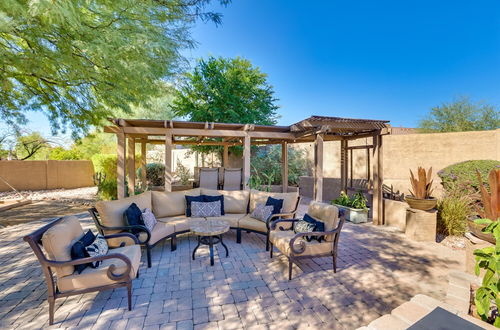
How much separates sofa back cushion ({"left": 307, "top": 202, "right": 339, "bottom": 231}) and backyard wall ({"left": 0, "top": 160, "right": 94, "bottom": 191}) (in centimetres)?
1432

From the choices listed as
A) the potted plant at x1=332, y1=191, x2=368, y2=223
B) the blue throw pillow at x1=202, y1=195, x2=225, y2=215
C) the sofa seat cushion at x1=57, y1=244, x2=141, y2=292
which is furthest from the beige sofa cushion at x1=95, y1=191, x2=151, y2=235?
the potted plant at x1=332, y1=191, x2=368, y2=223

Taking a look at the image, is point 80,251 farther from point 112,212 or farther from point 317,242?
point 317,242

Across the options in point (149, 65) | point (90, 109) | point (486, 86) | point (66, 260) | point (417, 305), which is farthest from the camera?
point (486, 86)

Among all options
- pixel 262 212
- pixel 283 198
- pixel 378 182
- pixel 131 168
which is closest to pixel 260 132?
pixel 283 198

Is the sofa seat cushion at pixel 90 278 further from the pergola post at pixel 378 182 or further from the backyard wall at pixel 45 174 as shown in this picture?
the backyard wall at pixel 45 174

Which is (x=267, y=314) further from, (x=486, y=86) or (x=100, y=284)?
(x=486, y=86)

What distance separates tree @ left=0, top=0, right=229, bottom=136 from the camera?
11.3 feet

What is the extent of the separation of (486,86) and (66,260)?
16.0 m

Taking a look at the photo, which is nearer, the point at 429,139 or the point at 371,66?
the point at 429,139

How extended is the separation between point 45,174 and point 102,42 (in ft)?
38.6

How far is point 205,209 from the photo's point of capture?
459 cm

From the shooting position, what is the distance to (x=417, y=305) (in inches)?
71.2

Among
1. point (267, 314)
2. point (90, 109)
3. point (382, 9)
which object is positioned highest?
point (382, 9)

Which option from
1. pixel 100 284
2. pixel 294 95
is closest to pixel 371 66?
pixel 294 95
